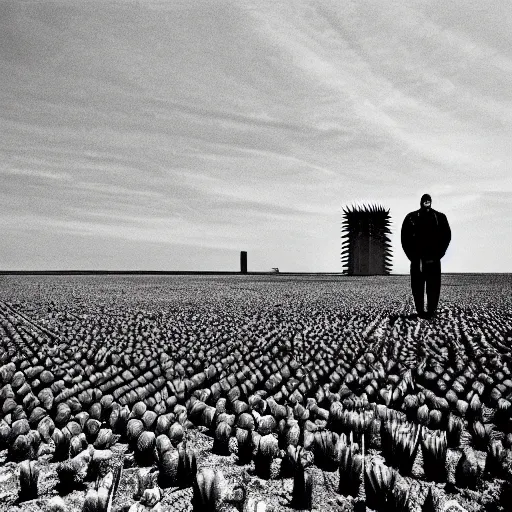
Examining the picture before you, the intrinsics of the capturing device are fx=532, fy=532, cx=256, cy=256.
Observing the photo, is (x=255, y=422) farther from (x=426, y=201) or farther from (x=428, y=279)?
(x=426, y=201)

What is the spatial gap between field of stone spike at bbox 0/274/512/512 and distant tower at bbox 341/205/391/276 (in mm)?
38474

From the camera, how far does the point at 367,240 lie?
148ft

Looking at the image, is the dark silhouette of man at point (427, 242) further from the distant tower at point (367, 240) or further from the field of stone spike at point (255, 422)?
the distant tower at point (367, 240)

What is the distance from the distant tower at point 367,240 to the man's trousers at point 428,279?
35683 millimetres

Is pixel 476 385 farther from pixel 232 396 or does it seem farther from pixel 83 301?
pixel 83 301

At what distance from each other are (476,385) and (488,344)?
6.47 ft

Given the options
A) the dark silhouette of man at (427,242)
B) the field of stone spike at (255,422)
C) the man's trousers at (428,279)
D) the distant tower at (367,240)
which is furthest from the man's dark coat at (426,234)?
the distant tower at (367,240)

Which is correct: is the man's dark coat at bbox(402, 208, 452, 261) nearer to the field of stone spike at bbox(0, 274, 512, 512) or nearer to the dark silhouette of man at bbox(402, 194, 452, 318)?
the dark silhouette of man at bbox(402, 194, 452, 318)

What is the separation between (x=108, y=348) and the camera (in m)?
4.97

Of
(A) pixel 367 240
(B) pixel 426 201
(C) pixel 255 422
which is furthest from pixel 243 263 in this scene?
(C) pixel 255 422

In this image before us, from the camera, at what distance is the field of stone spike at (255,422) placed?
186cm

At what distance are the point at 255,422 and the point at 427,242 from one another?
569 cm

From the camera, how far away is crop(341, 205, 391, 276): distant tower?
44.0 meters

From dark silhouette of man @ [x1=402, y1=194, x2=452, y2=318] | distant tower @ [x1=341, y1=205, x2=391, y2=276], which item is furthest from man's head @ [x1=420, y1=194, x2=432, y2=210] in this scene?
distant tower @ [x1=341, y1=205, x2=391, y2=276]
